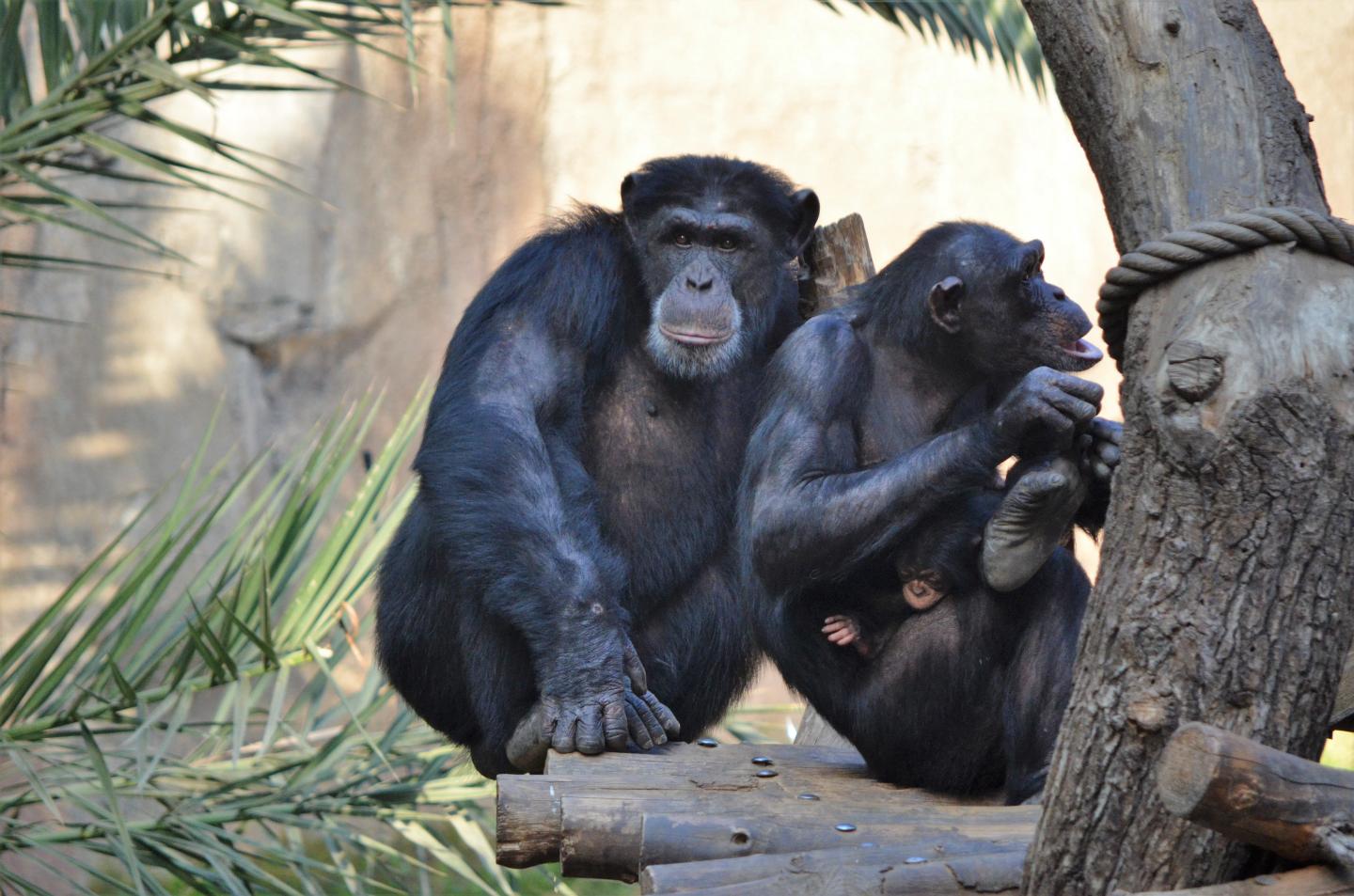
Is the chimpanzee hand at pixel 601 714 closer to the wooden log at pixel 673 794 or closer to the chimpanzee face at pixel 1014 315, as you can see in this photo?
the wooden log at pixel 673 794

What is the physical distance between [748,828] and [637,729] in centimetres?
68

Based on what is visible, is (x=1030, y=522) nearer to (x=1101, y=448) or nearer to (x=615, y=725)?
(x=1101, y=448)

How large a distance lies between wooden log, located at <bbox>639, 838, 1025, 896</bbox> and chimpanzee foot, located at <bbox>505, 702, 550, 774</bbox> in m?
0.86

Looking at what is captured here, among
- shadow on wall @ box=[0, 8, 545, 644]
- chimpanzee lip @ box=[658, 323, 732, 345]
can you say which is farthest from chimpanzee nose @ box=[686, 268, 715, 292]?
shadow on wall @ box=[0, 8, 545, 644]

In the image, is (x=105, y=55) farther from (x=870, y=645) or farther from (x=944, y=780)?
(x=944, y=780)

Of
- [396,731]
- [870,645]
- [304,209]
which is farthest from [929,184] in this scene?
[870,645]

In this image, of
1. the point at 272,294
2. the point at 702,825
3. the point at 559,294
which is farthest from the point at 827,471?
the point at 272,294

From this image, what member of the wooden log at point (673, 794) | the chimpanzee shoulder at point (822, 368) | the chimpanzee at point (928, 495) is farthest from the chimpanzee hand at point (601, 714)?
the chimpanzee shoulder at point (822, 368)

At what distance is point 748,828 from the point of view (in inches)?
111

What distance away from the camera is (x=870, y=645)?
11.1 feet

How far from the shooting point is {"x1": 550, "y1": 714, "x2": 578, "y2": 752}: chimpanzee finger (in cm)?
339

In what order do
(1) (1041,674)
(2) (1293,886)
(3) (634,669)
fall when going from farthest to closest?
(3) (634,669) → (1) (1041,674) → (2) (1293,886)

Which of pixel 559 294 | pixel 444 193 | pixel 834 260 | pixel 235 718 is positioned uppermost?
pixel 444 193

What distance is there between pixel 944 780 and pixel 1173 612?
1177mm
